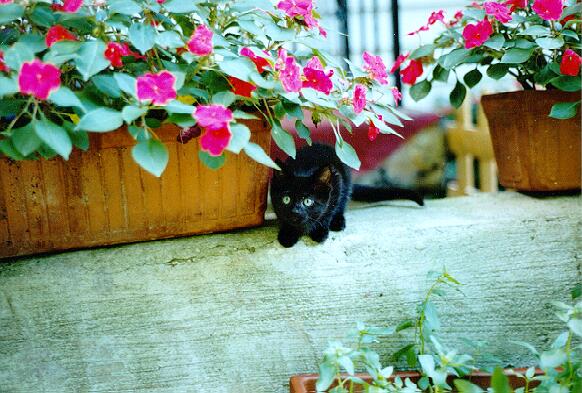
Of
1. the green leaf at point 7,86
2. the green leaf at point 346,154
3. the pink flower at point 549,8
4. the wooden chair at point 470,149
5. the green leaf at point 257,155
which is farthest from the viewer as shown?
the wooden chair at point 470,149

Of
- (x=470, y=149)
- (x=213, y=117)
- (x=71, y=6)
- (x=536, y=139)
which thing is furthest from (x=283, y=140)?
(x=470, y=149)

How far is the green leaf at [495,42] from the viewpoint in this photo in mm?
1376

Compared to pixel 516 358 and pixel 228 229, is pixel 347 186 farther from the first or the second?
pixel 516 358

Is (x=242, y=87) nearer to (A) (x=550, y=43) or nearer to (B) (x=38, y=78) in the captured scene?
(B) (x=38, y=78)

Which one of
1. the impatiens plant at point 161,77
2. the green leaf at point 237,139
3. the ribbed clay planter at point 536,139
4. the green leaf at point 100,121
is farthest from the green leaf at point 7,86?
the ribbed clay planter at point 536,139

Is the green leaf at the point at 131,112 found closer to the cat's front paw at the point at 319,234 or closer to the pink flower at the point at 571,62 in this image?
the cat's front paw at the point at 319,234

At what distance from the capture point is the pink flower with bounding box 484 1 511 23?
1.34m

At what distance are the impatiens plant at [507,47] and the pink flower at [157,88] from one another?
0.82 meters

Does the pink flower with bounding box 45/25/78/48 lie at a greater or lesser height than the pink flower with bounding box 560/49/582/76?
greater

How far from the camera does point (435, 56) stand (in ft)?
5.43

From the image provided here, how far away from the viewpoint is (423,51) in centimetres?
157

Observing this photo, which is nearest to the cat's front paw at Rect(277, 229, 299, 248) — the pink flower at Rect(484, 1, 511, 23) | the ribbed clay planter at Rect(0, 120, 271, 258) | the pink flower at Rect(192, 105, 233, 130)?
the ribbed clay planter at Rect(0, 120, 271, 258)

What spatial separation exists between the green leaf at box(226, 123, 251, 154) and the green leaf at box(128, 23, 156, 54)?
20 centimetres

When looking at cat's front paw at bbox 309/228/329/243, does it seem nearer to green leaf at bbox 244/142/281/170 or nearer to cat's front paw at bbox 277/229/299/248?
cat's front paw at bbox 277/229/299/248
